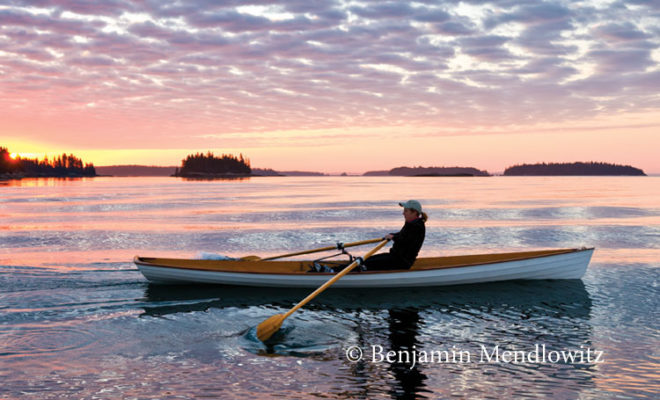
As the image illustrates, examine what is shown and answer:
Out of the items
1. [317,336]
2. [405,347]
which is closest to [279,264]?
[317,336]

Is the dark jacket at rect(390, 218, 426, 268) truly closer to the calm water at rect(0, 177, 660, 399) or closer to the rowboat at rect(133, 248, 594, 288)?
the rowboat at rect(133, 248, 594, 288)

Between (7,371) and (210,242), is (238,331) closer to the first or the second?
(7,371)

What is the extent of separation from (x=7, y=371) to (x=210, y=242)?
597 inches

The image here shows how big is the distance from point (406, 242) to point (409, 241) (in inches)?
3.5

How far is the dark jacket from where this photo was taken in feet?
39.0

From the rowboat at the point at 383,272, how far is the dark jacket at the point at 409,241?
0.34m

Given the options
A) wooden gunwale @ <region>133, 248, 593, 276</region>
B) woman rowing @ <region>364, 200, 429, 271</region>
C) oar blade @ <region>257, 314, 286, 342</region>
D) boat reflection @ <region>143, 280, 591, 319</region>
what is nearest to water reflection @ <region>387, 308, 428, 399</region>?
boat reflection @ <region>143, 280, 591, 319</region>

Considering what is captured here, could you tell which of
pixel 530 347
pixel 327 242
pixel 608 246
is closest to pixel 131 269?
pixel 327 242

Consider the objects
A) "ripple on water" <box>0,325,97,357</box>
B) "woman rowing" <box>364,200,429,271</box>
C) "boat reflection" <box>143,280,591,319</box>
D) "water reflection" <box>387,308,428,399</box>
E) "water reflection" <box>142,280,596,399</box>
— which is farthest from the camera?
"woman rowing" <box>364,200,429,271</box>

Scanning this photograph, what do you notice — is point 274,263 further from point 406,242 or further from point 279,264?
point 406,242

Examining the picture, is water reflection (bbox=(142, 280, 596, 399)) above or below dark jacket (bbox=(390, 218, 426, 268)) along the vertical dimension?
below

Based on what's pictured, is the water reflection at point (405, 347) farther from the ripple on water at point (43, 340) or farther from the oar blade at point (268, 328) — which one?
the ripple on water at point (43, 340)

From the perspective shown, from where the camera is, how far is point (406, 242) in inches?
478

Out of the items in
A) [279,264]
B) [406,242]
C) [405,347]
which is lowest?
[405,347]
